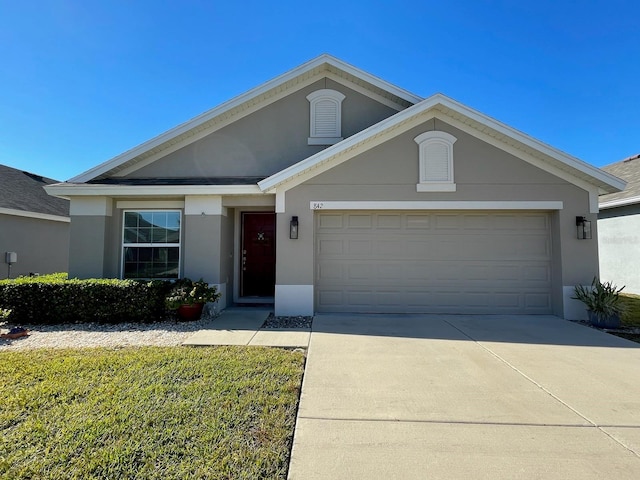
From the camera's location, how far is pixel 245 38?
32.4 ft

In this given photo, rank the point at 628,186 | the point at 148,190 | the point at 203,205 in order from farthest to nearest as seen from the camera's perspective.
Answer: the point at 628,186, the point at 203,205, the point at 148,190

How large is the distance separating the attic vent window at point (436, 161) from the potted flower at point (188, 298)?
5555 mm

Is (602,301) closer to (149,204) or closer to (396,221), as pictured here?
(396,221)

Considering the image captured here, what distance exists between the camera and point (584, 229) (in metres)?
7.36

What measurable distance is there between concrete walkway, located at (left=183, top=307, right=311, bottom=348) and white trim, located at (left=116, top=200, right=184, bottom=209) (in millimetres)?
3275

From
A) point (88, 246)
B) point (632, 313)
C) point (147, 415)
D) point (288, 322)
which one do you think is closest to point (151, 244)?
point (88, 246)

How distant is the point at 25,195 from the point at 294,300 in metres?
14.2

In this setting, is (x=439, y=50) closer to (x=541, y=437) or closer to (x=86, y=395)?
(x=541, y=437)

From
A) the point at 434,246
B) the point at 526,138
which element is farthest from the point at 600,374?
the point at 526,138

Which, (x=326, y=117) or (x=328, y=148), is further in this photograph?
(x=326, y=117)

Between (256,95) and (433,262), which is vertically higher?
(256,95)

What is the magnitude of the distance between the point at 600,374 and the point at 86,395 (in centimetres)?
648

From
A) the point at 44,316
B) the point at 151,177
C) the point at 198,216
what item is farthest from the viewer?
the point at 151,177

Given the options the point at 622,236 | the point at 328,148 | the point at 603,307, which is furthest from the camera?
the point at 622,236
